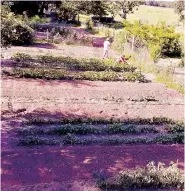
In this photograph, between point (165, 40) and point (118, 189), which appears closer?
point (118, 189)

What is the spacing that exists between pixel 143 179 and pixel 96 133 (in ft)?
9.82

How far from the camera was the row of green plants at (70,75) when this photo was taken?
15297mm

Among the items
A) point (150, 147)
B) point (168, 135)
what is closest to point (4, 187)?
point (150, 147)

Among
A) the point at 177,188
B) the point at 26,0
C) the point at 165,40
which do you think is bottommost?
the point at 177,188

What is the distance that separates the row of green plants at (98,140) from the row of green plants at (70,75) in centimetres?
609

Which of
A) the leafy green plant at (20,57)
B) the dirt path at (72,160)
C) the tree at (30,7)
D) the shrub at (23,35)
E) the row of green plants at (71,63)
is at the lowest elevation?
the dirt path at (72,160)

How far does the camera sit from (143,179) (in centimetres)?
721

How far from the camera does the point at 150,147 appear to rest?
368 inches

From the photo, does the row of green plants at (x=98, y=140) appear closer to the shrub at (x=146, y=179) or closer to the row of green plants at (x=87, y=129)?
the row of green plants at (x=87, y=129)

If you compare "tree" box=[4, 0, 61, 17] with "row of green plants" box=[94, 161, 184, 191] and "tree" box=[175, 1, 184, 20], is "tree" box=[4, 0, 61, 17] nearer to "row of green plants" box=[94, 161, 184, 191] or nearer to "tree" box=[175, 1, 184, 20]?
"tree" box=[175, 1, 184, 20]

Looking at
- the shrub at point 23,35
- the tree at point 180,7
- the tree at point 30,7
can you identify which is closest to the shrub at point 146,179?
the shrub at point 23,35

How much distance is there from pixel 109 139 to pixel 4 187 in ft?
10.9

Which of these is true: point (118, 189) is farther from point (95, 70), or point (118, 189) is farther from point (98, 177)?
point (95, 70)

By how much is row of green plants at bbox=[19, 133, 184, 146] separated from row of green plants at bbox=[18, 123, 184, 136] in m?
0.26
